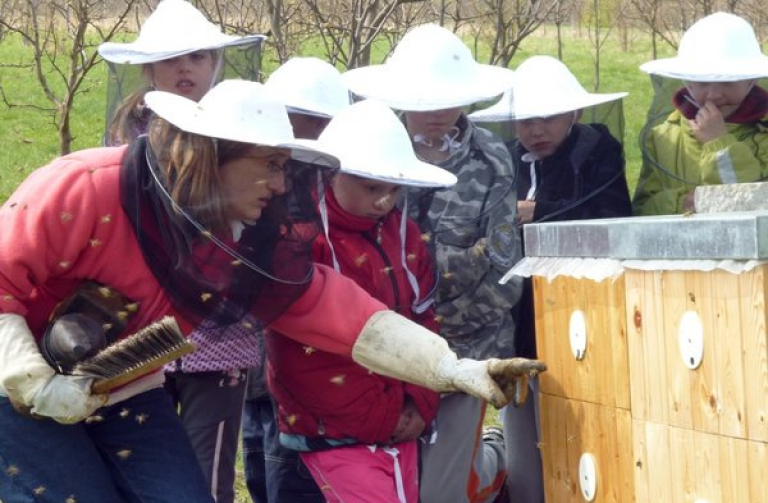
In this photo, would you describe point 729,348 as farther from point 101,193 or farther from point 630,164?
point 630,164

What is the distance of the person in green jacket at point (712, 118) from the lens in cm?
402

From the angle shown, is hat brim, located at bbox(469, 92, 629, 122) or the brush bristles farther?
hat brim, located at bbox(469, 92, 629, 122)

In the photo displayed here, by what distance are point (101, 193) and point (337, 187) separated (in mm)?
870

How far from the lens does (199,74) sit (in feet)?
12.9

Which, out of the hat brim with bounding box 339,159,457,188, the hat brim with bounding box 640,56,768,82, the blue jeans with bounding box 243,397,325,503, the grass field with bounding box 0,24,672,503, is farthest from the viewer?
the grass field with bounding box 0,24,672,503

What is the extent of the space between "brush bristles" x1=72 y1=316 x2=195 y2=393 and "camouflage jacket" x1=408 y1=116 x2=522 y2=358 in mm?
1173

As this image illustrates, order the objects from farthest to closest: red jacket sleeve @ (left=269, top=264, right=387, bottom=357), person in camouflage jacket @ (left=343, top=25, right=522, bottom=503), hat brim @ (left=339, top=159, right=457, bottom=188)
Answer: person in camouflage jacket @ (left=343, top=25, right=522, bottom=503) < hat brim @ (left=339, top=159, right=457, bottom=188) < red jacket sleeve @ (left=269, top=264, right=387, bottom=357)

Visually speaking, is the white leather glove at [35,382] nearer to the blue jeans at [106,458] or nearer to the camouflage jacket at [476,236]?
the blue jeans at [106,458]

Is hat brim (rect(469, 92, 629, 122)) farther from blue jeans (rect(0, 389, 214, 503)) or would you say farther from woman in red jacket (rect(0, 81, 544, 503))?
blue jeans (rect(0, 389, 214, 503))

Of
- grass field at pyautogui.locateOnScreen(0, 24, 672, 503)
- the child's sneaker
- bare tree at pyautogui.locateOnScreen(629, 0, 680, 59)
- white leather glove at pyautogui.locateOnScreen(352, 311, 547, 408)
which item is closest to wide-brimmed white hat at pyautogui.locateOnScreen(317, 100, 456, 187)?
white leather glove at pyautogui.locateOnScreen(352, 311, 547, 408)

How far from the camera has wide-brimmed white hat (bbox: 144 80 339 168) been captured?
2.78 metres

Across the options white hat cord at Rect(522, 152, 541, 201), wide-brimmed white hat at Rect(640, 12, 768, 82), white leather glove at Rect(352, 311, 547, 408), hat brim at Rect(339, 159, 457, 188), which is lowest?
white leather glove at Rect(352, 311, 547, 408)

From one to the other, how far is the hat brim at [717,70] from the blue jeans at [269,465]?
1.78 meters

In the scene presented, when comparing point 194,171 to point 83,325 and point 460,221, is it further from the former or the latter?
point 460,221
